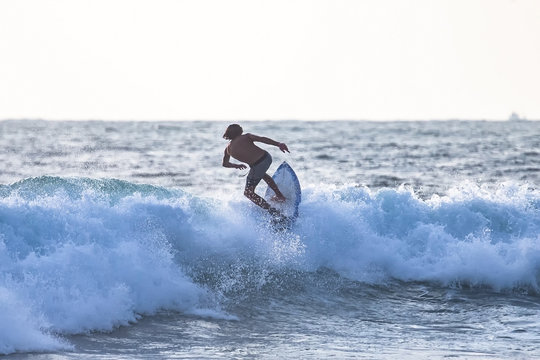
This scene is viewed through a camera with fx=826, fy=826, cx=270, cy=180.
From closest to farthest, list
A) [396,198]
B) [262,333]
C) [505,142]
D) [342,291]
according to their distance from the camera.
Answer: [262,333]
[342,291]
[396,198]
[505,142]

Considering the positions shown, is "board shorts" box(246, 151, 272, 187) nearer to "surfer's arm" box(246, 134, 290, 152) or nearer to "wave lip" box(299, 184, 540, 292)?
"surfer's arm" box(246, 134, 290, 152)

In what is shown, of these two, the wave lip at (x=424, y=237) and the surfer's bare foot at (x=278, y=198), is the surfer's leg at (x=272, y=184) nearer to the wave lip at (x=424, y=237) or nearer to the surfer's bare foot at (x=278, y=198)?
the surfer's bare foot at (x=278, y=198)

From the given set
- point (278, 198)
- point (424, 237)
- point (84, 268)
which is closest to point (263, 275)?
point (278, 198)

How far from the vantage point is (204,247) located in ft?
37.2

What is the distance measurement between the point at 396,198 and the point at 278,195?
2.54 meters

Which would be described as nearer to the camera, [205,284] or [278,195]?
[205,284]

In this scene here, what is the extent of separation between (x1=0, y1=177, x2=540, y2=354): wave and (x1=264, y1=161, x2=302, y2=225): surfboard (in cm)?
24

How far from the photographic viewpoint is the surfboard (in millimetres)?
11961

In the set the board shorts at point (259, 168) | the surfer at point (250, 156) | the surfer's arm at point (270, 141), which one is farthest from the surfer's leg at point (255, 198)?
the surfer's arm at point (270, 141)

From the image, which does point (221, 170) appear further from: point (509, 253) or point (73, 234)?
point (73, 234)

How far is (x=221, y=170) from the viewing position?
2542 cm

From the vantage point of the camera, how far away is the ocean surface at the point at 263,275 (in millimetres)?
8469

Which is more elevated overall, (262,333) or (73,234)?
(73,234)

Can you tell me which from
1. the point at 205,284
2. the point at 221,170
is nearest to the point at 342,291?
the point at 205,284
